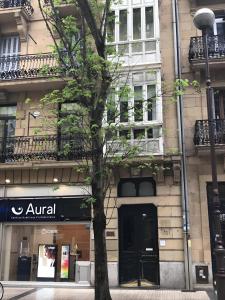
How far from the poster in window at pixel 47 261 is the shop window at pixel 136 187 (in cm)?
369

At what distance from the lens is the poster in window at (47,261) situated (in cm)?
1614

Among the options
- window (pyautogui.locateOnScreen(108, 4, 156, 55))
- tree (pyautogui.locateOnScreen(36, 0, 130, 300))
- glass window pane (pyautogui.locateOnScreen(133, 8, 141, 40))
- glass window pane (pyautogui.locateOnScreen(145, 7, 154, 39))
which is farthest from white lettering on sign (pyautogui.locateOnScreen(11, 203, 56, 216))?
glass window pane (pyautogui.locateOnScreen(145, 7, 154, 39))

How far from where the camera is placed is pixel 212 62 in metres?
15.8

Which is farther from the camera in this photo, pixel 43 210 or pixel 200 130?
pixel 43 210

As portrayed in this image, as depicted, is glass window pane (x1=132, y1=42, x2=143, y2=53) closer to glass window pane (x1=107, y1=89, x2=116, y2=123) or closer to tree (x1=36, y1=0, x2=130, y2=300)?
glass window pane (x1=107, y1=89, x2=116, y2=123)

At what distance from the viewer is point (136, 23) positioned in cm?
1717

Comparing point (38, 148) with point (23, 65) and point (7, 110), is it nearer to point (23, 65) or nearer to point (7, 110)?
point (7, 110)

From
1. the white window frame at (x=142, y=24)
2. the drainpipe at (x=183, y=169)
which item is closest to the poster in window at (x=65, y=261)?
the drainpipe at (x=183, y=169)

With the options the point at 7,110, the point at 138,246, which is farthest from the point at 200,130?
the point at 7,110

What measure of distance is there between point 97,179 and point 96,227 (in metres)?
1.31

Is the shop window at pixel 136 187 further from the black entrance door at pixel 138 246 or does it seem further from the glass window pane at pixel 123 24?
the glass window pane at pixel 123 24

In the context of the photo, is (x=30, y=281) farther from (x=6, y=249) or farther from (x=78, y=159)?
(x=78, y=159)

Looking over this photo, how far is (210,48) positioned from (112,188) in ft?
23.3

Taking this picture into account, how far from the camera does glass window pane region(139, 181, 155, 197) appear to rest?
16.0 metres
